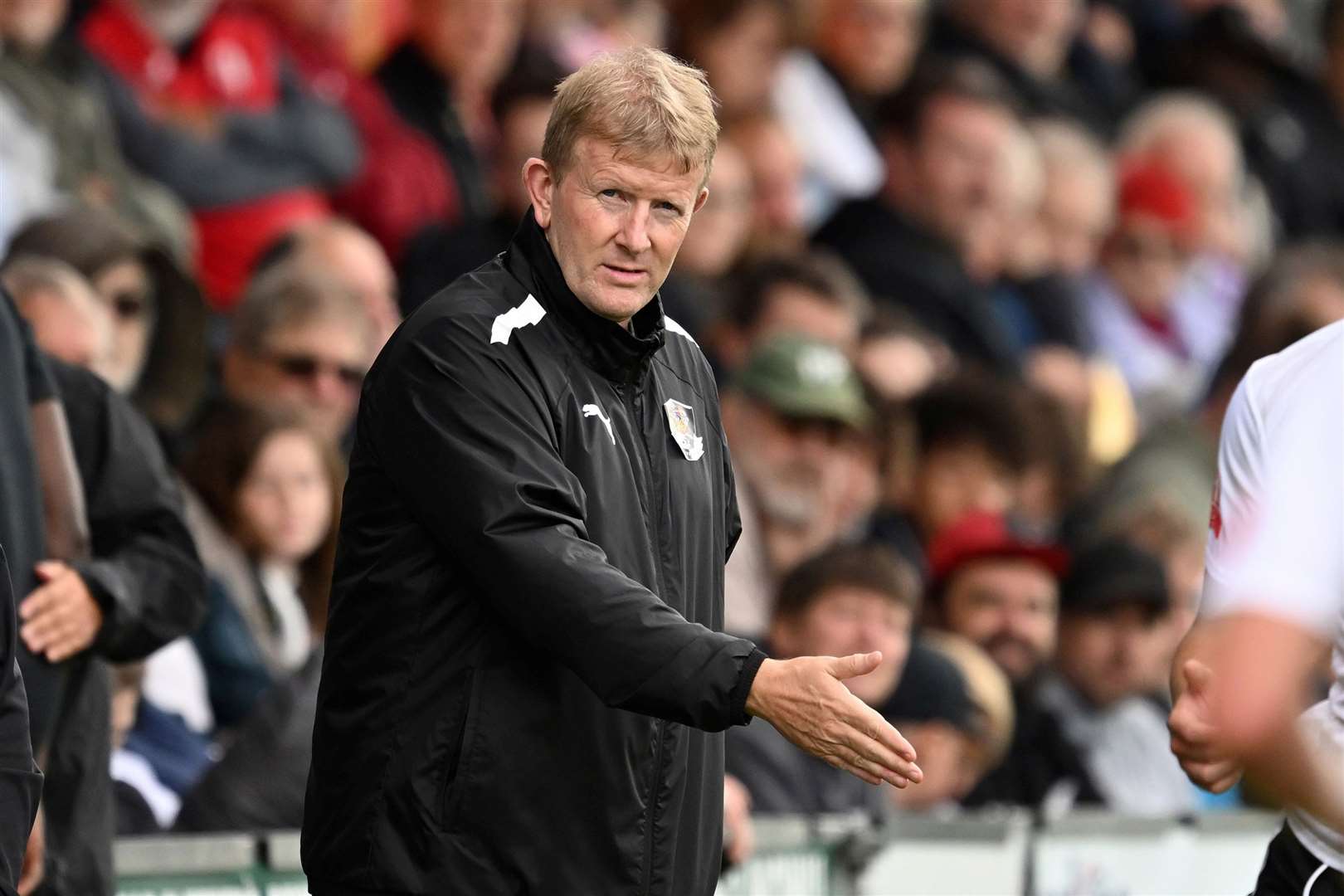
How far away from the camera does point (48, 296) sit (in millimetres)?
6664

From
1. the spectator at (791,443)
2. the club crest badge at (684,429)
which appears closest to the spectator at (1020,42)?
the spectator at (791,443)

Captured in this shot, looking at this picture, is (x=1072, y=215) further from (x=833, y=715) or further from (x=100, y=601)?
(x=833, y=715)

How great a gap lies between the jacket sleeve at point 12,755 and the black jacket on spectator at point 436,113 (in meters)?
7.02

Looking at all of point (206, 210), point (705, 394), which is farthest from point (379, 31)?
point (705, 394)

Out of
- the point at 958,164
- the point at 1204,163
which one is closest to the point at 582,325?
the point at 958,164

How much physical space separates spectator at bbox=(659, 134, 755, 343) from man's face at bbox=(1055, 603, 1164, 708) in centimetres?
209

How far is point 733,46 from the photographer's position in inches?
468

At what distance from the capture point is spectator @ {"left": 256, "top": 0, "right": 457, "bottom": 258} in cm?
1042

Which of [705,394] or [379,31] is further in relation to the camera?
[379,31]

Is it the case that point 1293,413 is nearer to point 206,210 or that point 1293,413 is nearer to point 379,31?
point 206,210

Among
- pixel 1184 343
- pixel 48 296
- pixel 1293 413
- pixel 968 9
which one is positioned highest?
pixel 1293 413

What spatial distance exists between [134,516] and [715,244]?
574 centimetres

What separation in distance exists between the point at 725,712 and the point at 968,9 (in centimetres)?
1128

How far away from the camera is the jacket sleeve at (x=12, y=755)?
12.8 feet
